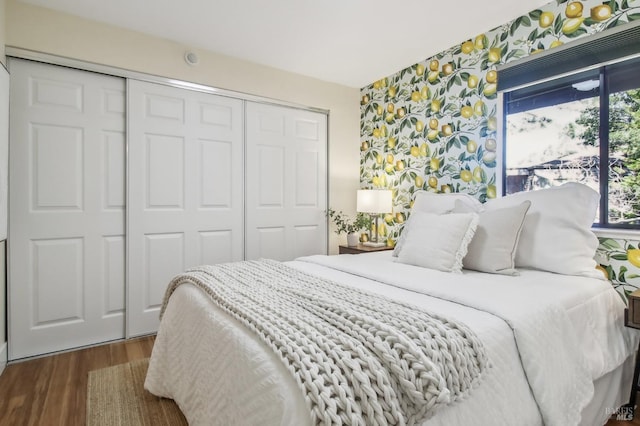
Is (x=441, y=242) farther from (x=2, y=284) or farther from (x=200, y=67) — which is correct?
(x=2, y=284)

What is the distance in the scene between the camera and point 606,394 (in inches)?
66.4

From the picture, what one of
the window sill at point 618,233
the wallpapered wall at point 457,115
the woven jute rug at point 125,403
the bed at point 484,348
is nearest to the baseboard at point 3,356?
the woven jute rug at point 125,403

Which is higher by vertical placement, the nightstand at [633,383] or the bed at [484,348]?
the bed at [484,348]

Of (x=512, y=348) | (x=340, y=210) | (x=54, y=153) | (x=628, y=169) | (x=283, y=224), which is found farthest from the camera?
(x=340, y=210)

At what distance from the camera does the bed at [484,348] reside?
99 cm

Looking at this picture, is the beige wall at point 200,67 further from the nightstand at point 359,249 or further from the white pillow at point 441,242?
the white pillow at point 441,242

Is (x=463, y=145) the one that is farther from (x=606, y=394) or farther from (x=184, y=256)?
(x=184, y=256)

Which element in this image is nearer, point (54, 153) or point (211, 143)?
point (54, 153)

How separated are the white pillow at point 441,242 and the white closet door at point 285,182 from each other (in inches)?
→ 62.0

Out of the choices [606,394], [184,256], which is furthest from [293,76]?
[606,394]

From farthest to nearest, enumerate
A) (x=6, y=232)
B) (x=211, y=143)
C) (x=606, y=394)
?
(x=211, y=143)
(x=6, y=232)
(x=606, y=394)

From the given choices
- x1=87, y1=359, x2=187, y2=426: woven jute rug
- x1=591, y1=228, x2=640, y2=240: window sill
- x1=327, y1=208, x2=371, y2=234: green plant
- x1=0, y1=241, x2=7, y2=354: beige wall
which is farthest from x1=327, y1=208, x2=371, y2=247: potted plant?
x1=0, y1=241, x2=7, y2=354: beige wall

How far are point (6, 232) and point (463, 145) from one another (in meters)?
3.39

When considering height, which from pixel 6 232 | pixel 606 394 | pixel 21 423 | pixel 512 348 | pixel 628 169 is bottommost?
pixel 21 423
